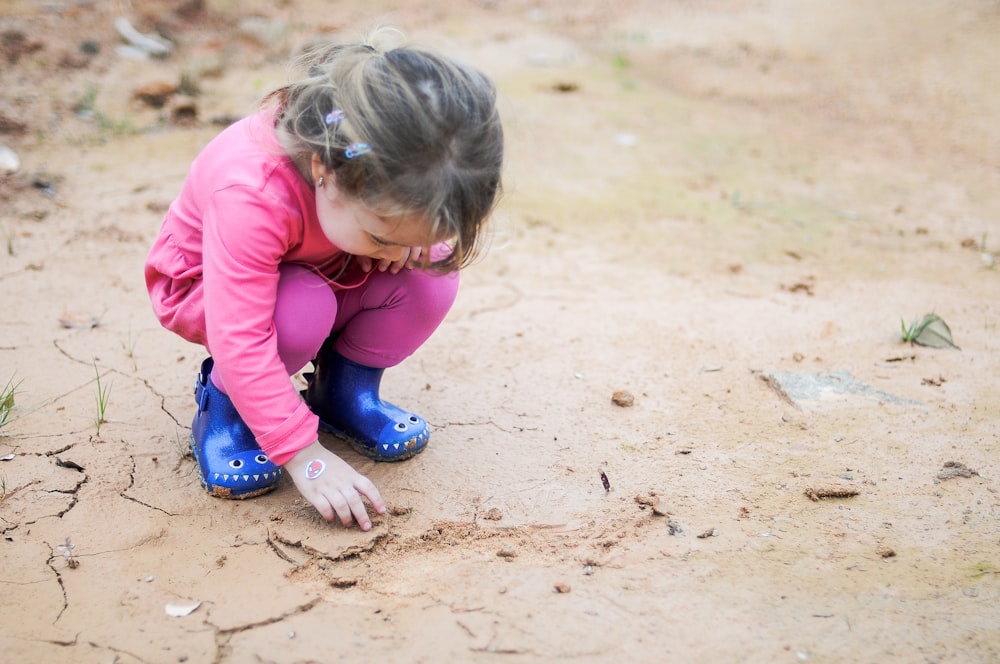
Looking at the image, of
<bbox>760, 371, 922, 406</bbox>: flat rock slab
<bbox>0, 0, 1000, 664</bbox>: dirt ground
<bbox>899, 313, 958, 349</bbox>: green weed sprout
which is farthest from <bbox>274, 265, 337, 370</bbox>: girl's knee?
<bbox>899, 313, 958, 349</bbox>: green weed sprout

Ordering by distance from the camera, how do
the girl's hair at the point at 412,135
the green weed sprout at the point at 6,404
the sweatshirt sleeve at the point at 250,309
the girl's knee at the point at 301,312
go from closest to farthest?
the girl's hair at the point at 412,135, the sweatshirt sleeve at the point at 250,309, the girl's knee at the point at 301,312, the green weed sprout at the point at 6,404

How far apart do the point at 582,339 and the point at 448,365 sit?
1.42 ft

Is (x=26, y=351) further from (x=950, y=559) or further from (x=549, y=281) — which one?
(x=950, y=559)

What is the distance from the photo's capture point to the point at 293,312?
185 cm

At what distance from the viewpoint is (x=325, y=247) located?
6.11ft

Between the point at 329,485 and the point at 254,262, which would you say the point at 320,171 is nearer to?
the point at 254,262

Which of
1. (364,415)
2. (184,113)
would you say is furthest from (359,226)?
(184,113)

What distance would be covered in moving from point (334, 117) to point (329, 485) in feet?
2.30

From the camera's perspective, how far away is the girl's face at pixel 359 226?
1632 millimetres

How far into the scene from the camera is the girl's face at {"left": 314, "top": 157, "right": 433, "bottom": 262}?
1632 millimetres

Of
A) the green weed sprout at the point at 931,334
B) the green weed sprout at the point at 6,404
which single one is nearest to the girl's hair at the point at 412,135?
the green weed sprout at the point at 6,404

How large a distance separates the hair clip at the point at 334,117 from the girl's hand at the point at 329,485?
0.63m

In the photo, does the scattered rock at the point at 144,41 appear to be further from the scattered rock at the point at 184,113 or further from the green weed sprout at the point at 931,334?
the green weed sprout at the point at 931,334

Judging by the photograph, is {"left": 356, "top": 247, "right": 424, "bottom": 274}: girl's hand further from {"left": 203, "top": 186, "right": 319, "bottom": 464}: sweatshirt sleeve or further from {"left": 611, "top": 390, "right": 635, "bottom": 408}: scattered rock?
{"left": 611, "top": 390, "right": 635, "bottom": 408}: scattered rock
